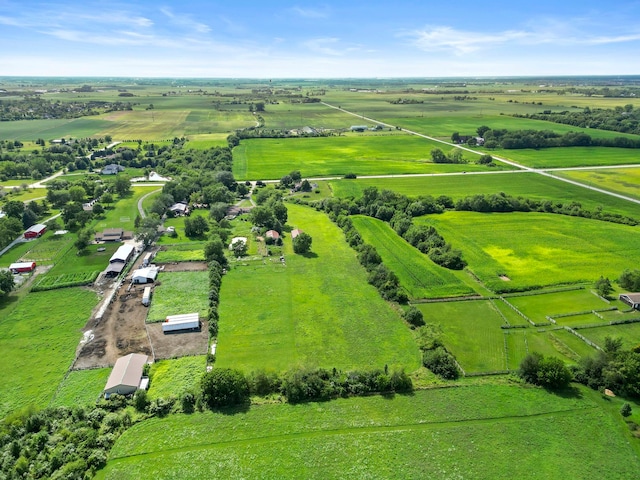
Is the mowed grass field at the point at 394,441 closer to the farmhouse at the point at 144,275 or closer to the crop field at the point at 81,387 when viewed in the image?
the crop field at the point at 81,387

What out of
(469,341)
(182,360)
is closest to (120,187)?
(182,360)

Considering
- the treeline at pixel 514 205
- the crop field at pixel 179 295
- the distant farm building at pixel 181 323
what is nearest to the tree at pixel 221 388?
the distant farm building at pixel 181 323

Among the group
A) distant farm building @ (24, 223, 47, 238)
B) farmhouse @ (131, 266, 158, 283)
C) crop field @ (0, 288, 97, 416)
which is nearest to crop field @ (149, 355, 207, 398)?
crop field @ (0, 288, 97, 416)

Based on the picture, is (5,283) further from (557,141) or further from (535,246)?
(557,141)

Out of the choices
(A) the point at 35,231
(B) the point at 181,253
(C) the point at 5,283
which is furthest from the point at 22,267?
(B) the point at 181,253

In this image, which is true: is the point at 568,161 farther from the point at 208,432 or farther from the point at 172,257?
the point at 208,432

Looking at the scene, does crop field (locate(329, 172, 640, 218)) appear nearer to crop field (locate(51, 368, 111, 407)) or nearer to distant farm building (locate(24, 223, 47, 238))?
distant farm building (locate(24, 223, 47, 238))
